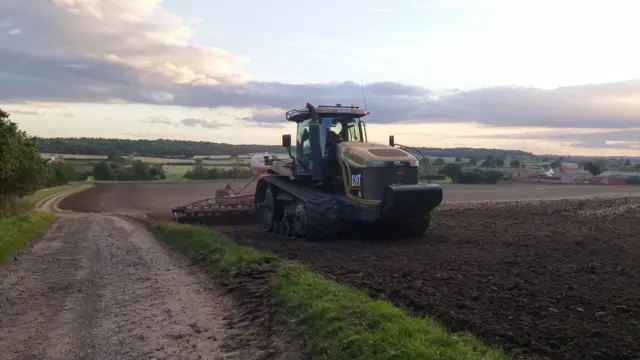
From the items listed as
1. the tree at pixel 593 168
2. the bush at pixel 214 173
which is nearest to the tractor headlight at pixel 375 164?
the bush at pixel 214 173

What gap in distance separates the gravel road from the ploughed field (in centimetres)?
214

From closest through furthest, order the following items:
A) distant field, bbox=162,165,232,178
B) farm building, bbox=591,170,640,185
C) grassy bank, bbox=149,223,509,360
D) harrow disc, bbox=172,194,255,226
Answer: grassy bank, bbox=149,223,509,360
harrow disc, bbox=172,194,255,226
farm building, bbox=591,170,640,185
distant field, bbox=162,165,232,178

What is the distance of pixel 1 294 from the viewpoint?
10422 millimetres

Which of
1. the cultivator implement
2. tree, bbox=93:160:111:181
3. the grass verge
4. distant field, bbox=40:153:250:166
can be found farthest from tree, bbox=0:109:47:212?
tree, bbox=93:160:111:181

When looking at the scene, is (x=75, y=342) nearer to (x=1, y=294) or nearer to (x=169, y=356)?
(x=169, y=356)

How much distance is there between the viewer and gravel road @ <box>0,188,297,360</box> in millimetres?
7125

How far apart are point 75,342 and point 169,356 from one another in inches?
51.4

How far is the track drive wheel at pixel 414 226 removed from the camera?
16.5 metres

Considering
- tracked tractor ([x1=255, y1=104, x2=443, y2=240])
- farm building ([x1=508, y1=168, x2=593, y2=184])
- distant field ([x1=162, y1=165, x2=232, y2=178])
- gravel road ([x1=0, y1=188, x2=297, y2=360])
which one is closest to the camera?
gravel road ([x1=0, y1=188, x2=297, y2=360])

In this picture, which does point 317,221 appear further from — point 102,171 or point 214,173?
point 102,171

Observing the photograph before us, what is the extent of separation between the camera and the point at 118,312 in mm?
8922

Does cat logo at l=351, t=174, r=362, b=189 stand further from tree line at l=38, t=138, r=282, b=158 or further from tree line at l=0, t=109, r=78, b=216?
tree line at l=38, t=138, r=282, b=158

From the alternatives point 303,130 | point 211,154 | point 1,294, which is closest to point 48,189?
point 211,154

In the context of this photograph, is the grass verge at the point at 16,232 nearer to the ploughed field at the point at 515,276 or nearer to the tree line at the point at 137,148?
the ploughed field at the point at 515,276
